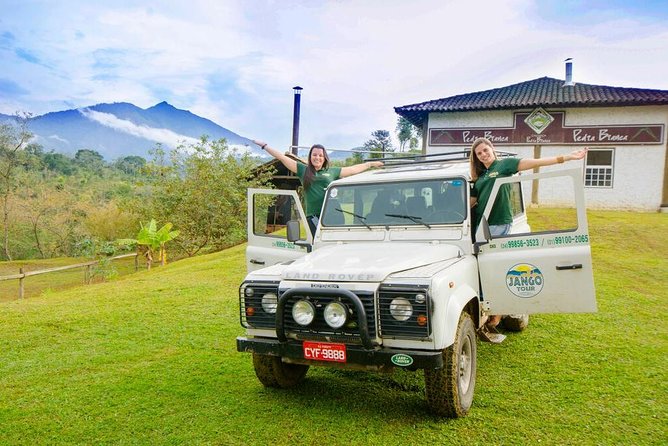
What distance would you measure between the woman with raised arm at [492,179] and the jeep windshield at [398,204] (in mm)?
164

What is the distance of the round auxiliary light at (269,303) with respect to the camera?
3699 mm

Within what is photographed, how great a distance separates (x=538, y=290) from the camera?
415cm

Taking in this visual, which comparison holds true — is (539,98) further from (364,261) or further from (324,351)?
(324,351)

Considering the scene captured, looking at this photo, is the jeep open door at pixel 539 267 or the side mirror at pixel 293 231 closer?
the jeep open door at pixel 539 267

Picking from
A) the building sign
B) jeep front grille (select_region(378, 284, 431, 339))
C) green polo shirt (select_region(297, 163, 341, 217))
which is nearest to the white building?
the building sign

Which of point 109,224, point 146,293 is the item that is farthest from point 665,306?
point 109,224

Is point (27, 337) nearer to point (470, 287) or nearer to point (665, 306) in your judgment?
point (470, 287)

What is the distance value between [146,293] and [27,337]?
283 cm

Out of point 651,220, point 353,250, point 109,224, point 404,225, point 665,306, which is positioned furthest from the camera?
point 109,224

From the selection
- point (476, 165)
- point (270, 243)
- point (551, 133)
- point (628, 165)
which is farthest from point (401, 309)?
point (628, 165)

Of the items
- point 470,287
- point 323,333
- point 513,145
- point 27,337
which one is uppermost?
point 513,145

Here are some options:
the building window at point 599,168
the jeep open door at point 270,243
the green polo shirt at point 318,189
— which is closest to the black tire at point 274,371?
the jeep open door at point 270,243

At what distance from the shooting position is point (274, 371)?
4113 mm

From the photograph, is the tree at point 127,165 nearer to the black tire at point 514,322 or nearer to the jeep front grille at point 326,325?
the black tire at point 514,322
